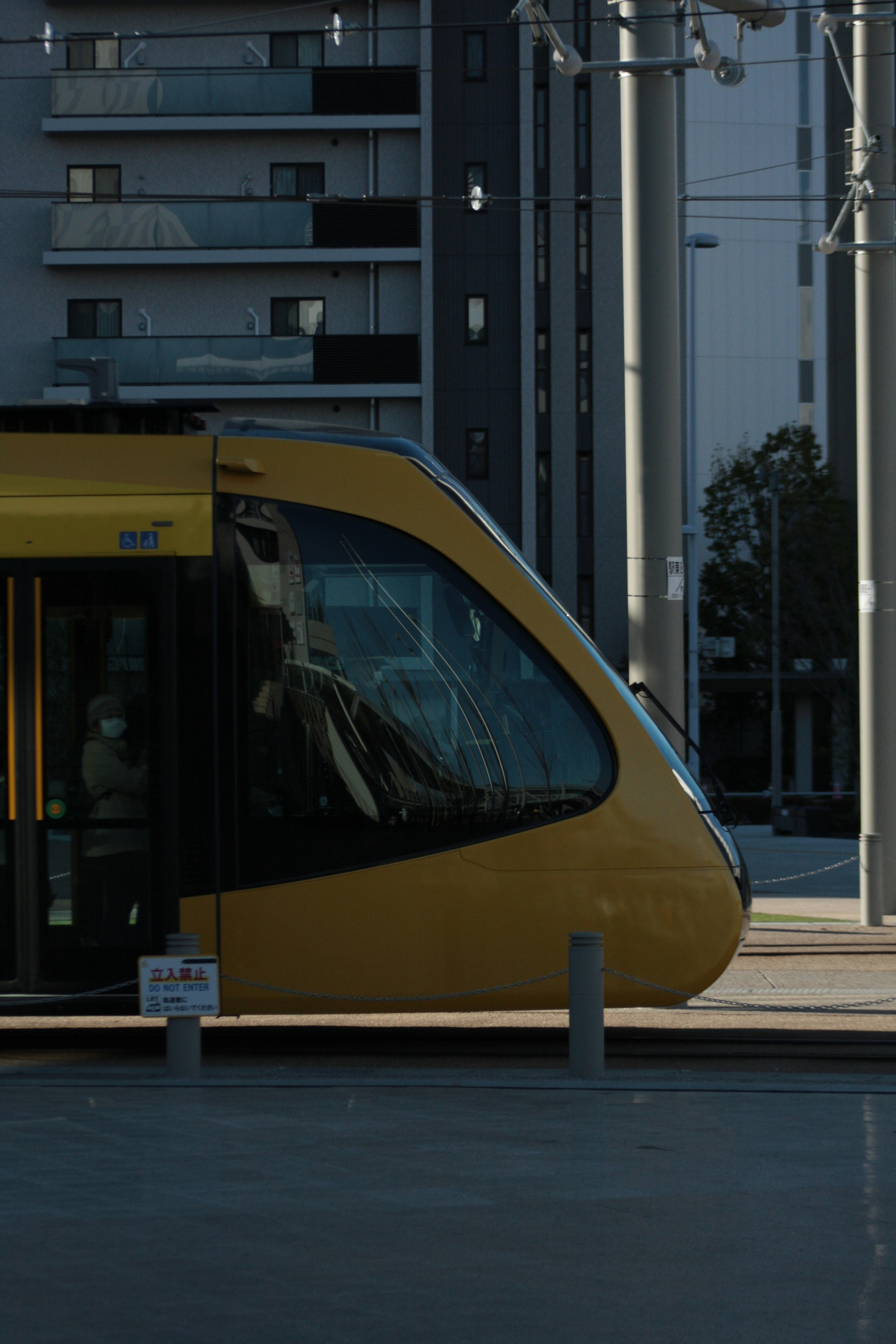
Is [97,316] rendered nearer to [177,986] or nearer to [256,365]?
[256,365]

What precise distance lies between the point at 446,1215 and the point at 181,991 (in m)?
2.90

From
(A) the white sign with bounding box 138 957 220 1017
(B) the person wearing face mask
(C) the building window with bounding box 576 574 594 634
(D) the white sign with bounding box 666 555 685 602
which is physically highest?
(C) the building window with bounding box 576 574 594 634

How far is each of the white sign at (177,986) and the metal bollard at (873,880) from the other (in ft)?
29.4

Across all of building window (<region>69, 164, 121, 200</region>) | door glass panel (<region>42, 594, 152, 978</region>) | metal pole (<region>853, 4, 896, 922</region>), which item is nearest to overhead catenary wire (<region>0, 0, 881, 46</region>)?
metal pole (<region>853, 4, 896, 922</region>)

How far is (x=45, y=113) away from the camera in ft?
132

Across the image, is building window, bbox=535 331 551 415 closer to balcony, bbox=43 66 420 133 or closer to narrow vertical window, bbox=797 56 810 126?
balcony, bbox=43 66 420 133

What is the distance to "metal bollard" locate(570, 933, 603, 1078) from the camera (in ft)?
26.3

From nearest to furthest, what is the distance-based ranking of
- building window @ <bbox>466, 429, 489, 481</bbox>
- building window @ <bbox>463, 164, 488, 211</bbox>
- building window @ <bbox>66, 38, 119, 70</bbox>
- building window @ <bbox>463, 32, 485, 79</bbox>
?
building window @ <bbox>66, 38, 119, 70</bbox> → building window @ <bbox>463, 32, 485, 79</bbox> → building window @ <bbox>463, 164, 488, 211</bbox> → building window @ <bbox>466, 429, 489, 481</bbox>

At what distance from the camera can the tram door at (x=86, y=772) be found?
8.69m

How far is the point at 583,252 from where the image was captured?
42.6m

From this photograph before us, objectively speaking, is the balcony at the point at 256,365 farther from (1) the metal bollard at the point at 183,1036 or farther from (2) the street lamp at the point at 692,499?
(1) the metal bollard at the point at 183,1036

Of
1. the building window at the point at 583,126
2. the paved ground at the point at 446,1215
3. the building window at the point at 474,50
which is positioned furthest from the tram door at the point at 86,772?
the building window at the point at 583,126

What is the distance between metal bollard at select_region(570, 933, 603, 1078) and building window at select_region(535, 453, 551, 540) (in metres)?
34.8

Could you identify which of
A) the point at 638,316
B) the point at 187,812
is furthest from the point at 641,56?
the point at 187,812
